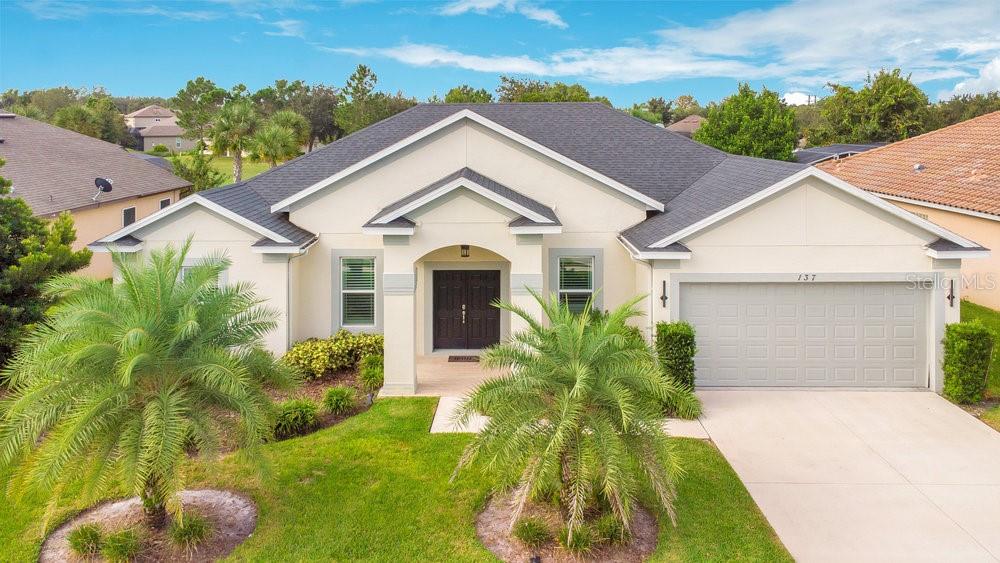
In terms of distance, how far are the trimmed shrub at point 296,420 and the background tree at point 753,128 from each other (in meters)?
35.6

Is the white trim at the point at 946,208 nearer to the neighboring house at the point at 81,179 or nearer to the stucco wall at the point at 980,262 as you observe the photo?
the stucco wall at the point at 980,262

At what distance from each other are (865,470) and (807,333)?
4.21 metres

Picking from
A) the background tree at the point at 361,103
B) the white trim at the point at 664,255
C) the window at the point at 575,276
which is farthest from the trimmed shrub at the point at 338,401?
the background tree at the point at 361,103

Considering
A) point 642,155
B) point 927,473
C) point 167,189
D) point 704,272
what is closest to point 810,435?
point 927,473

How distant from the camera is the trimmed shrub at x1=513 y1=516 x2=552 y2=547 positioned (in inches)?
320

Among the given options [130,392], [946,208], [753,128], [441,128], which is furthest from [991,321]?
[753,128]

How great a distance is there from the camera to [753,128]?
41656 mm

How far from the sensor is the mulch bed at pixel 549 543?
7.99m

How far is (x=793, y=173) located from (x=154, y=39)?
6746 cm

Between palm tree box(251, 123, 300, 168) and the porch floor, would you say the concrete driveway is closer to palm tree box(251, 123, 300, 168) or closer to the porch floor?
the porch floor

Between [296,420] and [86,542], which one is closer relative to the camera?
[86,542]

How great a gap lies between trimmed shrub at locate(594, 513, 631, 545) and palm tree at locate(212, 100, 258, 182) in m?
34.3

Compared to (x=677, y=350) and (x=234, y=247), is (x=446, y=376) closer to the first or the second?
(x=677, y=350)

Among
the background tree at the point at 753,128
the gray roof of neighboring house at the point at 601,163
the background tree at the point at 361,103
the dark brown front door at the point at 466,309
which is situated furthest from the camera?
the background tree at the point at 361,103
